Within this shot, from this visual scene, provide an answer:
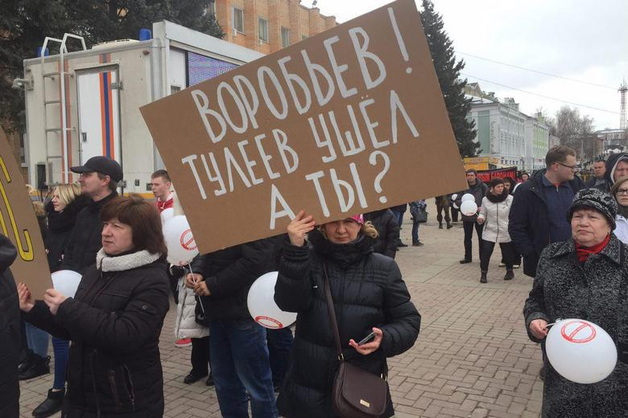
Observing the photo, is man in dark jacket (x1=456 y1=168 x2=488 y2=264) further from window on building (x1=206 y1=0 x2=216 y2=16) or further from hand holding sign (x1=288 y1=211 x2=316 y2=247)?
window on building (x1=206 y1=0 x2=216 y2=16)

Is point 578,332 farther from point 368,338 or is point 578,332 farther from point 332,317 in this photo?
point 332,317

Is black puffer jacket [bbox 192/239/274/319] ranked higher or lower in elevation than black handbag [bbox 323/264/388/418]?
higher

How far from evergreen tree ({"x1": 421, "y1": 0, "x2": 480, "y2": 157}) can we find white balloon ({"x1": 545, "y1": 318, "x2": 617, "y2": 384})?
3604 centimetres

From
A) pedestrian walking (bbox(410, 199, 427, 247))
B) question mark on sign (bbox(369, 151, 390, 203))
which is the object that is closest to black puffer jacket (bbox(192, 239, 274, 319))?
question mark on sign (bbox(369, 151, 390, 203))

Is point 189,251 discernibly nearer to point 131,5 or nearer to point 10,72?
point 10,72

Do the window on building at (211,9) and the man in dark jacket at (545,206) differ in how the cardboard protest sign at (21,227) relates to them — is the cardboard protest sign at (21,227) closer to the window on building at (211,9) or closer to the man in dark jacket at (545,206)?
the man in dark jacket at (545,206)

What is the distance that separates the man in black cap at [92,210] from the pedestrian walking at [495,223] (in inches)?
257

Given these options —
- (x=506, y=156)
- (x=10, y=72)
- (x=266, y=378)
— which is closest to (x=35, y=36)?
(x=10, y=72)

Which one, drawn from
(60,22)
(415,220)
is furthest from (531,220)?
(60,22)

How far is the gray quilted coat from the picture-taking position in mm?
2420

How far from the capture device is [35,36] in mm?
14906

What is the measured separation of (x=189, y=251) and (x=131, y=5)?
649 inches

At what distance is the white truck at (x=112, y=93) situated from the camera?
638cm

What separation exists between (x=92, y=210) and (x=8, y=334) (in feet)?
5.77
